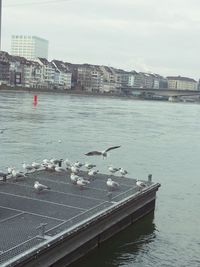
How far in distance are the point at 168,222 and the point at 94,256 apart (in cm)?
446

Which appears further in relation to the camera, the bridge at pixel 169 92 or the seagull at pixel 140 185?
the bridge at pixel 169 92

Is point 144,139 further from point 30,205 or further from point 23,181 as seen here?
point 30,205

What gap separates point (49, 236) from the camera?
37.2 ft

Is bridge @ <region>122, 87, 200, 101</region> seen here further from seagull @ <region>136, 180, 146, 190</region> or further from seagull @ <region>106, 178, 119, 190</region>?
seagull @ <region>106, 178, 119, 190</region>

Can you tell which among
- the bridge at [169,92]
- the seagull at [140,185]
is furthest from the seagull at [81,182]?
the bridge at [169,92]

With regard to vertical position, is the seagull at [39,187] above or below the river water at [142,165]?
above

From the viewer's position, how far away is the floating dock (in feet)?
35.5

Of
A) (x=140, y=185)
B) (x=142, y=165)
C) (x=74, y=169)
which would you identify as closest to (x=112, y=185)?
(x=140, y=185)

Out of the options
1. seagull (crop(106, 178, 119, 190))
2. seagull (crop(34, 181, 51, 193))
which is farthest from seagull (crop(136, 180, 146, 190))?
seagull (crop(34, 181, 51, 193))

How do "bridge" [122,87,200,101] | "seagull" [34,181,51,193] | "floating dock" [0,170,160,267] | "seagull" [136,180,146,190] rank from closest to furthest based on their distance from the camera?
"floating dock" [0,170,160,267] < "seagull" [34,181,51,193] < "seagull" [136,180,146,190] < "bridge" [122,87,200,101]

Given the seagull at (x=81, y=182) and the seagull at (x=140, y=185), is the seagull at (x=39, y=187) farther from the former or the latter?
the seagull at (x=140, y=185)

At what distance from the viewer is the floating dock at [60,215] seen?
10.8 meters

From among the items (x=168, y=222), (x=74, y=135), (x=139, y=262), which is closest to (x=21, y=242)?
(x=139, y=262)

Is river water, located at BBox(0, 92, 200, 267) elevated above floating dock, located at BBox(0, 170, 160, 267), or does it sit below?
below
